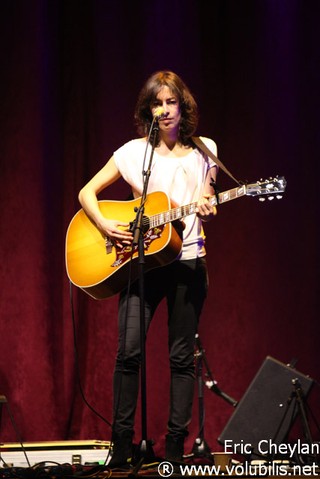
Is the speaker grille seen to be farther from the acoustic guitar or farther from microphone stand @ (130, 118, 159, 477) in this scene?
the acoustic guitar

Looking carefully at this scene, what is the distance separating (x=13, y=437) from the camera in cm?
497

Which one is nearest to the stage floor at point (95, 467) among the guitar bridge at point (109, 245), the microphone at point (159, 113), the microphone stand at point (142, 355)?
the microphone stand at point (142, 355)

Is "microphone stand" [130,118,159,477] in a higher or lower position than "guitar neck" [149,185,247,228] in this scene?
lower

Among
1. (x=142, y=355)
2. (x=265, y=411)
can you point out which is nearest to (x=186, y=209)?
(x=142, y=355)

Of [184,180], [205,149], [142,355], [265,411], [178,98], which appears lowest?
[265,411]

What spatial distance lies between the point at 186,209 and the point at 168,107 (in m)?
0.55

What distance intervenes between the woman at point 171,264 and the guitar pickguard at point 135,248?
0.06 meters

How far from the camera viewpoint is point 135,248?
3.67m

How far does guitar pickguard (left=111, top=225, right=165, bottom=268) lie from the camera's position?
359 cm

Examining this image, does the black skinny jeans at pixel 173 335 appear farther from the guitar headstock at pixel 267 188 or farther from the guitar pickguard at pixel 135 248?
the guitar headstock at pixel 267 188

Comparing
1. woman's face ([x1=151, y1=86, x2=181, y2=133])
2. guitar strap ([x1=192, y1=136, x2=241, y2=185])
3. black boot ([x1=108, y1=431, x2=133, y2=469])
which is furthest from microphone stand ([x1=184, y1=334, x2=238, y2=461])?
woman's face ([x1=151, y1=86, x2=181, y2=133])

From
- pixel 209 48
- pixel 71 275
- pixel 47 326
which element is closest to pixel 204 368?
pixel 47 326

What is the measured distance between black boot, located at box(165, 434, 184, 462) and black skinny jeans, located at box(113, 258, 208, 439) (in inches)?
0.9

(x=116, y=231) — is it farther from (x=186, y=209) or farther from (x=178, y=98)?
(x=178, y=98)
